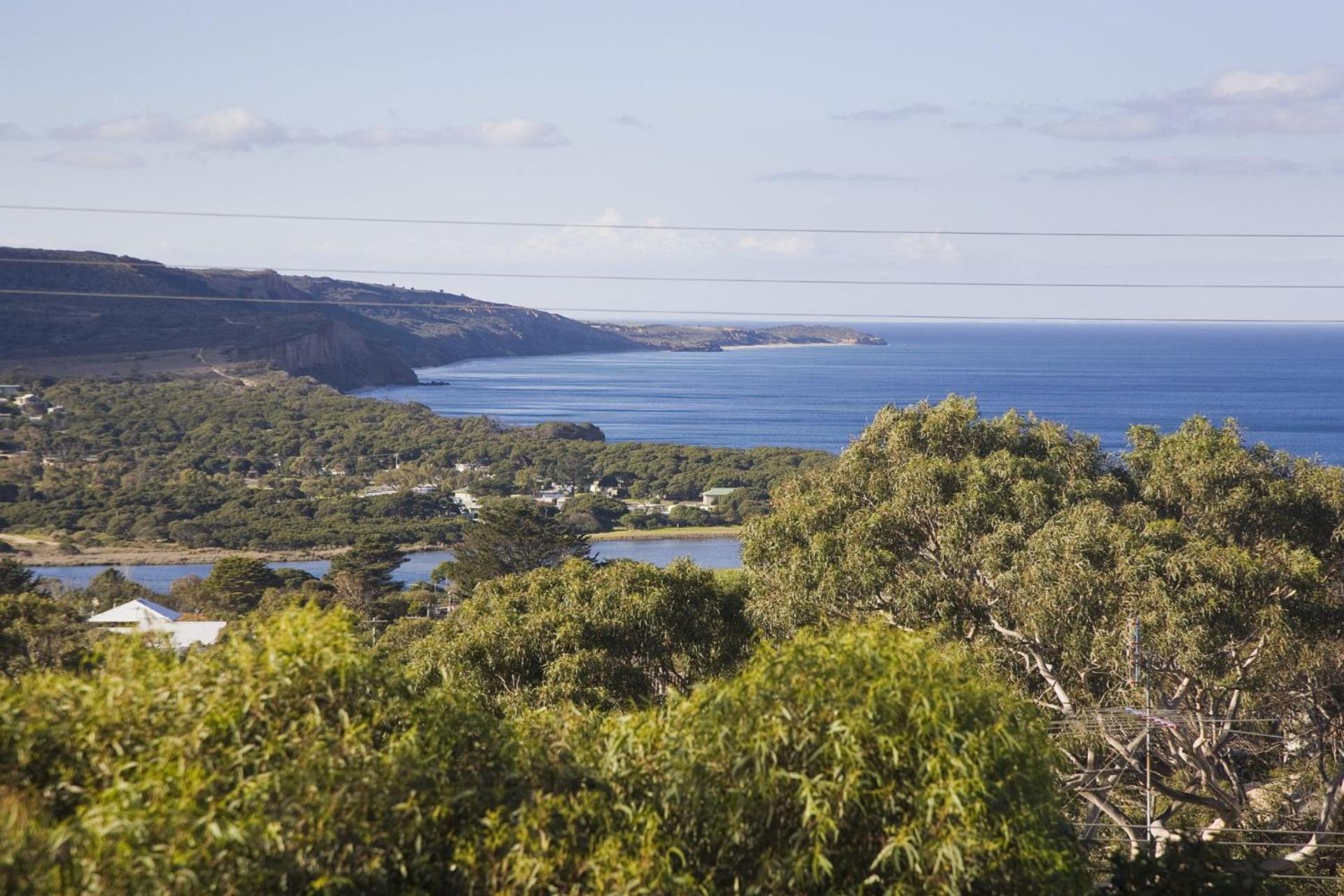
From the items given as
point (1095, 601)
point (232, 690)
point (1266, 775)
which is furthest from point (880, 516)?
point (232, 690)

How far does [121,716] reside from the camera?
4.98 meters

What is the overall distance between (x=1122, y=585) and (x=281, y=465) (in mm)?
76682

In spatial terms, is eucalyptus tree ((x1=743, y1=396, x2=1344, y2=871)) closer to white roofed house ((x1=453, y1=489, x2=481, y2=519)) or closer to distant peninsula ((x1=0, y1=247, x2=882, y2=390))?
white roofed house ((x1=453, y1=489, x2=481, y2=519))

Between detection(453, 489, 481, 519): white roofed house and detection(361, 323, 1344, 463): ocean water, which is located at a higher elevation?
detection(361, 323, 1344, 463): ocean water

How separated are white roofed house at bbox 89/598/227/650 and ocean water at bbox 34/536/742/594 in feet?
50.0

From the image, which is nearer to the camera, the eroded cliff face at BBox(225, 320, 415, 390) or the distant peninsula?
the distant peninsula

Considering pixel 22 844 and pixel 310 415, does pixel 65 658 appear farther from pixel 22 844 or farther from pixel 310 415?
pixel 310 415

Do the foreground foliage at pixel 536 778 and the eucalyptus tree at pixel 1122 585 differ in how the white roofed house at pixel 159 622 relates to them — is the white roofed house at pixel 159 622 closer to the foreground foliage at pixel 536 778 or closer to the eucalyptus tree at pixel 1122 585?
the eucalyptus tree at pixel 1122 585

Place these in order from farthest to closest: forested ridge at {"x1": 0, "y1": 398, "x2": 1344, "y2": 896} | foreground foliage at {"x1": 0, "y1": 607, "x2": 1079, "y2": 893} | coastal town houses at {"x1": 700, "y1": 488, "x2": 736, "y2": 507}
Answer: coastal town houses at {"x1": 700, "y1": 488, "x2": 736, "y2": 507}, forested ridge at {"x1": 0, "y1": 398, "x2": 1344, "y2": 896}, foreground foliage at {"x1": 0, "y1": 607, "x2": 1079, "y2": 893}

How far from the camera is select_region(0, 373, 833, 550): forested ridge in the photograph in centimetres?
6175

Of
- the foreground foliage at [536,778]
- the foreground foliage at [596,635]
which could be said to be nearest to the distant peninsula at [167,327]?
the foreground foliage at [596,635]

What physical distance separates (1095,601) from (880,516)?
2.44 m

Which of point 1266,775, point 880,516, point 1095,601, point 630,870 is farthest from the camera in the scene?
point 1266,775

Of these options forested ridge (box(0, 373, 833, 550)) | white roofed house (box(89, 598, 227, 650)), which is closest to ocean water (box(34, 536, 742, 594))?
forested ridge (box(0, 373, 833, 550))
